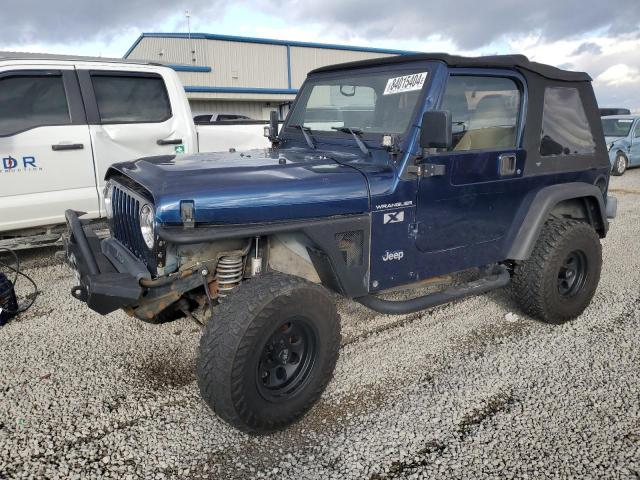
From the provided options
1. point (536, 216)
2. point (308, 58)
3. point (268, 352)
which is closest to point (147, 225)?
point (268, 352)

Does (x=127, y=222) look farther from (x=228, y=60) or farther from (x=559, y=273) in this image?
(x=228, y=60)

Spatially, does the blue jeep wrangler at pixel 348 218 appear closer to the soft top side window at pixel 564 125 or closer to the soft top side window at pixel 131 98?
the soft top side window at pixel 564 125

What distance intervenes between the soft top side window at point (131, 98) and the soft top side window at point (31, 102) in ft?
1.17

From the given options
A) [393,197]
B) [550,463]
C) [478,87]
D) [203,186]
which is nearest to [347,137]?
[393,197]

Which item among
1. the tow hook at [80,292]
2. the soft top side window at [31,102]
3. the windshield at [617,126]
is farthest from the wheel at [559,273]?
the windshield at [617,126]

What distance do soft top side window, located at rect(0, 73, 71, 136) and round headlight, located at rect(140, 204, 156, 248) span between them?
2.91 m

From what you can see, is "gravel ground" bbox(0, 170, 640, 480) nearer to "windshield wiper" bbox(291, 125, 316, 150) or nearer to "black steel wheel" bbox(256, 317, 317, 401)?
"black steel wheel" bbox(256, 317, 317, 401)

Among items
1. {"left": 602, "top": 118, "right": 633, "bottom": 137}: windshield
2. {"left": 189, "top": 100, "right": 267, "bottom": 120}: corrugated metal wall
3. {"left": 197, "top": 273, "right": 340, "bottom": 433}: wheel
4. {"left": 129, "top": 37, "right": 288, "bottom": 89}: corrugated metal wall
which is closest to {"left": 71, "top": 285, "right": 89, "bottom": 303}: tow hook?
{"left": 197, "top": 273, "right": 340, "bottom": 433}: wheel

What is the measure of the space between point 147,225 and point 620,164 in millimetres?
13577

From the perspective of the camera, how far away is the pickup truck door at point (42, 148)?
4660mm

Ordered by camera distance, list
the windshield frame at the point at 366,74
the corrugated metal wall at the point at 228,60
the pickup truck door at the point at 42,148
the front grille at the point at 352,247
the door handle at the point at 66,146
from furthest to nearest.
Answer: the corrugated metal wall at the point at 228,60 → the door handle at the point at 66,146 → the pickup truck door at the point at 42,148 → the windshield frame at the point at 366,74 → the front grille at the point at 352,247

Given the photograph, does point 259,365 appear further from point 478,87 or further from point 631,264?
point 631,264

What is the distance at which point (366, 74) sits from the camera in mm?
3496

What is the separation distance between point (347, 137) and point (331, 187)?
759mm
